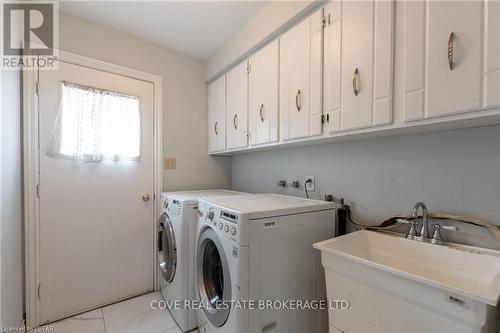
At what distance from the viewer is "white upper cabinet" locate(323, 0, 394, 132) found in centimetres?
108

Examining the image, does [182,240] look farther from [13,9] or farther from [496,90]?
[13,9]

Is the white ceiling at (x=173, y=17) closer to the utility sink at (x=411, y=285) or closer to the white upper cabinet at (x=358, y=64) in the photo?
the white upper cabinet at (x=358, y=64)

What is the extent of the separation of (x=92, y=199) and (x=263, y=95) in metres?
1.73

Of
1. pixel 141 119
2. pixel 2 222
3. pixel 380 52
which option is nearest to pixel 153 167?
pixel 141 119

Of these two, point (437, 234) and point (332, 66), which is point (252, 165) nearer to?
point (332, 66)

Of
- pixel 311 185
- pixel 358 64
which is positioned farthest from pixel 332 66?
pixel 311 185

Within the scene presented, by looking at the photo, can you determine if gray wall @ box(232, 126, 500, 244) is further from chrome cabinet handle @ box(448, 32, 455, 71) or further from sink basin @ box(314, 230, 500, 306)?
chrome cabinet handle @ box(448, 32, 455, 71)

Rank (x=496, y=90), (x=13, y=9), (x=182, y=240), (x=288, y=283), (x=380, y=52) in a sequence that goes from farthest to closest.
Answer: (x=182, y=240), (x=13, y=9), (x=288, y=283), (x=380, y=52), (x=496, y=90)

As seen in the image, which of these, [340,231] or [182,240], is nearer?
[340,231]

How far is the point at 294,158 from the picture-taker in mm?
1961

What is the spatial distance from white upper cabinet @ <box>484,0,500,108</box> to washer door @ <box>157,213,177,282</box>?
196 centimetres

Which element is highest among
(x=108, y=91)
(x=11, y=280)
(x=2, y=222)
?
(x=108, y=91)

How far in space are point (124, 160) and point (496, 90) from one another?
8.06ft
